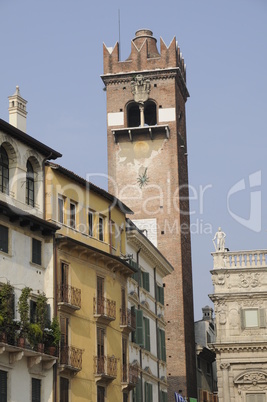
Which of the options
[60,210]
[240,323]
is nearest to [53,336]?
[60,210]

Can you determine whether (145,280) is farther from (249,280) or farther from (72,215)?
(249,280)

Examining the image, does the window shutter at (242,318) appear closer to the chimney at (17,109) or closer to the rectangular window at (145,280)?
the rectangular window at (145,280)

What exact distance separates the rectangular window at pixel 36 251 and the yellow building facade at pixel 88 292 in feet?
3.13

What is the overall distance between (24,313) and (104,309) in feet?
25.8

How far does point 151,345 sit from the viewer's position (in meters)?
62.0

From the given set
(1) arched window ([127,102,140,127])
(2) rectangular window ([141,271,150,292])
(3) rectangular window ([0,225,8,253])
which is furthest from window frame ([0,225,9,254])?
(1) arched window ([127,102,140,127])

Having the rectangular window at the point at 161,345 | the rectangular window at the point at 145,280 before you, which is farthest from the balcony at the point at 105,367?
the rectangular window at the point at 161,345

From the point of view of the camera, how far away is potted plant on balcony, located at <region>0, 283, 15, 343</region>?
39.7 meters

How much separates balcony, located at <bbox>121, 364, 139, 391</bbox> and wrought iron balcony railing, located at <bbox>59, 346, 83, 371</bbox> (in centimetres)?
556

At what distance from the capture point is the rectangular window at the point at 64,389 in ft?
145

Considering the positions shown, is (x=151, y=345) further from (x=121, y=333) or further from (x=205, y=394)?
(x=205, y=394)

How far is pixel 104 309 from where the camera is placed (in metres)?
48.8

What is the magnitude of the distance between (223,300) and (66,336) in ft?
119

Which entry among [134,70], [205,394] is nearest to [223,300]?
[205,394]
